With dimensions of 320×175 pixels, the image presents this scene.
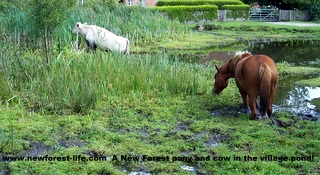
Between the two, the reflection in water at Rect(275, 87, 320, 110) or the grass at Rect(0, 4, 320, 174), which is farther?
the reflection in water at Rect(275, 87, 320, 110)

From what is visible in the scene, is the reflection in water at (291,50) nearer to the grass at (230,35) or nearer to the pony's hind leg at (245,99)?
the grass at (230,35)

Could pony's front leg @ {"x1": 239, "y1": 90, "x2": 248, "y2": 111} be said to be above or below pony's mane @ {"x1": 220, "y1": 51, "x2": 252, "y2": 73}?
below

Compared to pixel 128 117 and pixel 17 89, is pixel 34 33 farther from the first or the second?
pixel 128 117

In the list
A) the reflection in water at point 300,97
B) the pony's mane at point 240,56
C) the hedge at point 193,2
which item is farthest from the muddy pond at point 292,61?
the hedge at point 193,2

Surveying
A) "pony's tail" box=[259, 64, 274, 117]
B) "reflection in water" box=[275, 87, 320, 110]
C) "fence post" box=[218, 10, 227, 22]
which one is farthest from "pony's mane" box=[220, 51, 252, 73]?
"fence post" box=[218, 10, 227, 22]

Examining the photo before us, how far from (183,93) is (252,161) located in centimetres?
→ 380

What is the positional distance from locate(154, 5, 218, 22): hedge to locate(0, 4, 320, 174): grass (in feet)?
70.7

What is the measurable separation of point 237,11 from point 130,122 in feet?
102

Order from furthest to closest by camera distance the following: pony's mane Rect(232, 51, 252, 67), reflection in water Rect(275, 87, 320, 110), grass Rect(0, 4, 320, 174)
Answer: reflection in water Rect(275, 87, 320, 110), pony's mane Rect(232, 51, 252, 67), grass Rect(0, 4, 320, 174)

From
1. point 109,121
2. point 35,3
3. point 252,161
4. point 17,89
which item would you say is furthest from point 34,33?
point 252,161

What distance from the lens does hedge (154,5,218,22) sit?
3241 cm

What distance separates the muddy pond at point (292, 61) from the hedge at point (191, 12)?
1069 centimetres

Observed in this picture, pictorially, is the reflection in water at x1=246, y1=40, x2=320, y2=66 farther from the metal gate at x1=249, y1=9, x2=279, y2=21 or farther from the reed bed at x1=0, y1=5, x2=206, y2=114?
the metal gate at x1=249, y1=9, x2=279, y2=21

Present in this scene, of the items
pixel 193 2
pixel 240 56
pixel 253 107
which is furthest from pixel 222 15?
→ pixel 253 107
